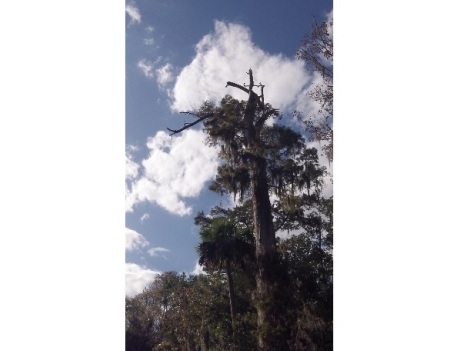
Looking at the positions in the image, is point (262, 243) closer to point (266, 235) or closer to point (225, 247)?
point (266, 235)

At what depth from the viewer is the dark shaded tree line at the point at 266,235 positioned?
557 centimetres

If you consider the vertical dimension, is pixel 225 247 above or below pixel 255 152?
below

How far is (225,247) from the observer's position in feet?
25.3

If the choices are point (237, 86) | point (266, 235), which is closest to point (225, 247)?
point (266, 235)

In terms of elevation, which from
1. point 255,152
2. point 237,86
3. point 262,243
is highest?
point 237,86

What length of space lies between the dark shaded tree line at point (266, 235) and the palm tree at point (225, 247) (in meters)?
0.02

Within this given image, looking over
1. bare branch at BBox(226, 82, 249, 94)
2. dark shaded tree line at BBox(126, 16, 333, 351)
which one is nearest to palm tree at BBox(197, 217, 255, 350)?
dark shaded tree line at BBox(126, 16, 333, 351)

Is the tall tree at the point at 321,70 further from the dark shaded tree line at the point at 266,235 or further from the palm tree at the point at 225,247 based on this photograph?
the palm tree at the point at 225,247

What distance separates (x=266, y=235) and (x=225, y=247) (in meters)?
1.54

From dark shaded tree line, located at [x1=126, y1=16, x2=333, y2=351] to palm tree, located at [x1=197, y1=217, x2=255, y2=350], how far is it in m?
0.02
